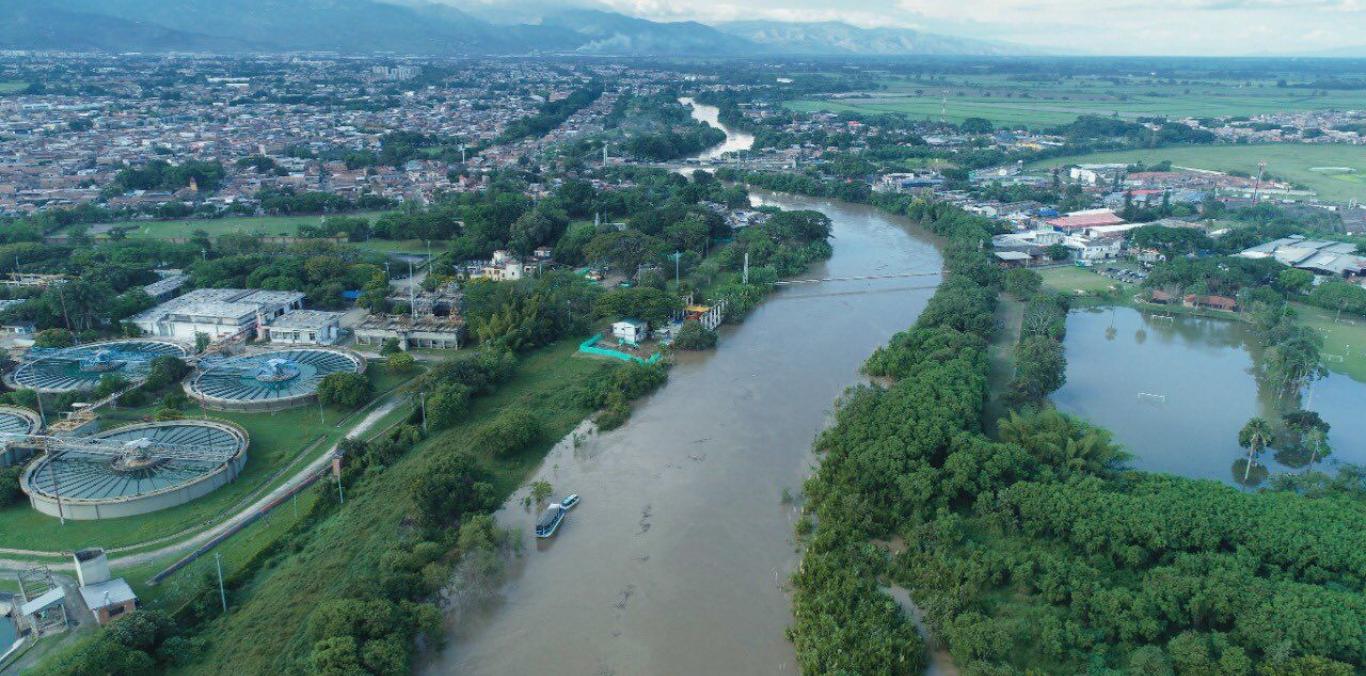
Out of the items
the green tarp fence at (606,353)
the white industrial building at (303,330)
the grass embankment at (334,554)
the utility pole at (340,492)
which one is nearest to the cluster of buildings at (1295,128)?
the green tarp fence at (606,353)

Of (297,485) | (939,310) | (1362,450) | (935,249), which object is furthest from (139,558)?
(935,249)

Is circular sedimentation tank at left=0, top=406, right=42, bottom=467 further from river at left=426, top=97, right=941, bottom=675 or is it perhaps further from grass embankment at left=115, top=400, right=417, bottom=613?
river at left=426, top=97, right=941, bottom=675

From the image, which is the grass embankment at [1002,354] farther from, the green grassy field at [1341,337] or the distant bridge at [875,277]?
the green grassy field at [1341,337]

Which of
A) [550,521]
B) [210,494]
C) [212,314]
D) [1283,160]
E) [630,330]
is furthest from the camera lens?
[1283,160]

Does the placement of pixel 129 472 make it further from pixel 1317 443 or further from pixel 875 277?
pixel 875 277

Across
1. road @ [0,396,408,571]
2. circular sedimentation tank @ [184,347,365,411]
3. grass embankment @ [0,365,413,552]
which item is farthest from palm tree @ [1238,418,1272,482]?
circular sedimentation tank @ [184,347,365,411]

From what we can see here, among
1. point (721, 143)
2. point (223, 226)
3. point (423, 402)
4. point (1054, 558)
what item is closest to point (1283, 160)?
point (721, 143)
